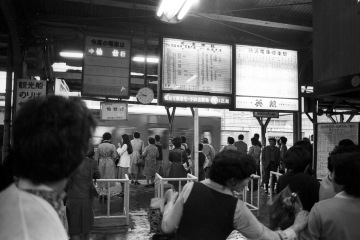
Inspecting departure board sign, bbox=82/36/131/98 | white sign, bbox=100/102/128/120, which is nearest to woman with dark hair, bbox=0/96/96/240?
departure board sign, bbox=82/36/131/98

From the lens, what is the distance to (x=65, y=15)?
6246 millimetres

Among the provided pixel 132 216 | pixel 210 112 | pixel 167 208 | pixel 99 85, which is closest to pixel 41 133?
pixel 167 208

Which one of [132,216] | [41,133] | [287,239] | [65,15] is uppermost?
[65,15]

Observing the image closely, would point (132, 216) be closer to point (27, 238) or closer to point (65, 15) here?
point (65, 15)

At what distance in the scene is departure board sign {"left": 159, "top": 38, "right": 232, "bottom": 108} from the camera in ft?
18.0

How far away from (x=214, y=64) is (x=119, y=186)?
531 cm

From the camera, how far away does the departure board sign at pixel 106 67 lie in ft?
19.2

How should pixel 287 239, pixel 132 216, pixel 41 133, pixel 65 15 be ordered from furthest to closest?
pixel 132 216
pixel 65 15
pixel 287 239
pixel 41 133

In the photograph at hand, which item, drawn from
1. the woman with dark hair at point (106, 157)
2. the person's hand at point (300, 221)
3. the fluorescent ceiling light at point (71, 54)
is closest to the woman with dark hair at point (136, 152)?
the woman with dark hair at point (106, 157)

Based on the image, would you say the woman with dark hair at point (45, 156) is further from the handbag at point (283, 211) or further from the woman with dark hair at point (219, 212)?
the handbag at point (283, 211)

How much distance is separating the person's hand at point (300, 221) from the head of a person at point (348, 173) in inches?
12.1

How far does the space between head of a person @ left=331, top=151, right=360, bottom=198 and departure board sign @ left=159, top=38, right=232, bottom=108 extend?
3.59 m

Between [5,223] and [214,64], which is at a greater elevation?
[214,64]

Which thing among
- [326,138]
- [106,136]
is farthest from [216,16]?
[106,136]
